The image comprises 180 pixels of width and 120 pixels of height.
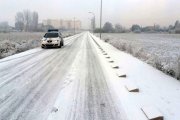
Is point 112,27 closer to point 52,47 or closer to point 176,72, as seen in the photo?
point 52,47

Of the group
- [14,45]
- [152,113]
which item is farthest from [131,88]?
[14,45]

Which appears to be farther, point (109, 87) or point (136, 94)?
point (109, 87)

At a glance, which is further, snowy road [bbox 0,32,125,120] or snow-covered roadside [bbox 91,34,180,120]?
snow-covered roadside [bbox 91,34,180,120]

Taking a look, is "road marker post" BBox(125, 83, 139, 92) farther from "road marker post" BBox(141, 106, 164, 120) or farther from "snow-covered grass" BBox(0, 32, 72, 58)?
"snow-covered grass" BBox(0, 32, 72, 58)

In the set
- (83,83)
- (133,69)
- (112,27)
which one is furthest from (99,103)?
(112,27)

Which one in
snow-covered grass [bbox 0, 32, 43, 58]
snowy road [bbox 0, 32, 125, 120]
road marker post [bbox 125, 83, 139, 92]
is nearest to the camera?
snowy road [bbox 0, 32, 125, 120]

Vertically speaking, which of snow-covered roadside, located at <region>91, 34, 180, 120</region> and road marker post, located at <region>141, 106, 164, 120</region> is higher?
road marker post, located at <region>141, 106, 164, 120</region>

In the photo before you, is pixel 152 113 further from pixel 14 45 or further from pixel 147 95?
pixel 14 45

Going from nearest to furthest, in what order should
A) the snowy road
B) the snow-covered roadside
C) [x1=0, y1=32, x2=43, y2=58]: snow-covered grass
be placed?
the snowy road, the snow-covered roadside, [x1=0, y1=32, x2=43, y2=58]: snow-covered grass

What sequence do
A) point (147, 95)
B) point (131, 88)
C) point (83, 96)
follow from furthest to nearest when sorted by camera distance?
point (131, 88) → point (147, 95) → point (83, 96)

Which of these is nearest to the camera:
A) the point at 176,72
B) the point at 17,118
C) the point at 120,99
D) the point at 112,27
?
the point at 17,118

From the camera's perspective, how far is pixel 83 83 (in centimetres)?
900

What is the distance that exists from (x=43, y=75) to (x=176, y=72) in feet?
17.9

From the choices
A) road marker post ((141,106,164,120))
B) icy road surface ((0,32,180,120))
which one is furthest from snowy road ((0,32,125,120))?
road marker post ((141,106,164,120))
